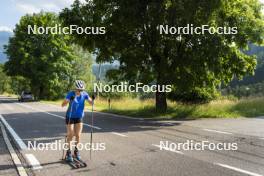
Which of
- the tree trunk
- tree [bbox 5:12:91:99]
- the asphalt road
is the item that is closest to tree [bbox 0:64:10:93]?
tree [bbox 5:12:91:99]

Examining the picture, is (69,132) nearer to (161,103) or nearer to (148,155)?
(148,155)

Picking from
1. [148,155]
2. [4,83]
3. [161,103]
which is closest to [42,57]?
[161,103]

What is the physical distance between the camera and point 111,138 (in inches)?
488

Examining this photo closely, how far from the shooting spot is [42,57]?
58.1 m

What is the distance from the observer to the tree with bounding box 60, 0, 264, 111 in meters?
19.3

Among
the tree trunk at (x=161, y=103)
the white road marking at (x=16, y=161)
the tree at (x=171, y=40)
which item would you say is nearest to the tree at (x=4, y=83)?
the tree at (x=171, y=40)

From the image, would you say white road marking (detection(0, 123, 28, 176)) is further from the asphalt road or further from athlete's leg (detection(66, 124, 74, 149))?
athlete's leg (detection(66, 124, 74, 149))

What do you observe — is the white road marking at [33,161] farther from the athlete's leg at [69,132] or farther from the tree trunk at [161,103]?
the tree trunk at [161,103]

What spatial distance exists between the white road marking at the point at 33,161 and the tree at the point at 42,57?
49.5 m

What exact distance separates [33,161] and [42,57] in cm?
5129

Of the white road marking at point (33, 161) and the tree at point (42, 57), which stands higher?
the tree at point (42, 57)

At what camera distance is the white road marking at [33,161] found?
26.0 ft

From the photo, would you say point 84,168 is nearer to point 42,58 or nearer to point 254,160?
point 254,160

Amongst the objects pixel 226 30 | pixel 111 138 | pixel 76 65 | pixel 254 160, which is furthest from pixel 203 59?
pixel 76 65
